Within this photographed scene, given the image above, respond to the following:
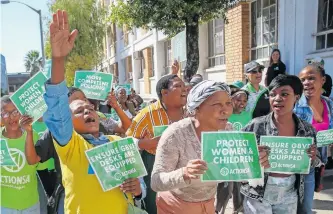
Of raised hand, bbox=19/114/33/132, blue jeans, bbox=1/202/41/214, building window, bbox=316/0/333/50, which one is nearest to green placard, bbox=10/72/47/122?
raised hand, bbox=19/114/33/132

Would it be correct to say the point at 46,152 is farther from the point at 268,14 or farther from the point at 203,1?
the point at 268,14

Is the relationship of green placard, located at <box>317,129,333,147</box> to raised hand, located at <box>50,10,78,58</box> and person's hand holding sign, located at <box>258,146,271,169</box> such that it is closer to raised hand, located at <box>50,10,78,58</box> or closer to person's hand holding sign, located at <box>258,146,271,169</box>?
person's hand holding sign, located at <box>258,146,271,169</box>

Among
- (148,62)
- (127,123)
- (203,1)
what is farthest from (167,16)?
(148,62)

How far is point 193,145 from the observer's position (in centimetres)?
187

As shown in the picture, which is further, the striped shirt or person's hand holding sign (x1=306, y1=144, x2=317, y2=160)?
the striped shirt

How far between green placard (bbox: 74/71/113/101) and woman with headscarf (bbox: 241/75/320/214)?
1.94 metres

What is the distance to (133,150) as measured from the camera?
1.92m

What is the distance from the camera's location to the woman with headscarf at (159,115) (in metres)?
2.89

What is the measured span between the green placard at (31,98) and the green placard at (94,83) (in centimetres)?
101

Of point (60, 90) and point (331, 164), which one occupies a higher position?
point (60, 90)

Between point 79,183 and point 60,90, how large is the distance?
1.79ft

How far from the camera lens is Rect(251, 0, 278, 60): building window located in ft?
26.1

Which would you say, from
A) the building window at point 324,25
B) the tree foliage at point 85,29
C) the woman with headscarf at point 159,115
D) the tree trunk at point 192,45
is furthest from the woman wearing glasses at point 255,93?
the tree foliage at point 85,29

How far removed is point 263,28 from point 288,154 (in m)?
6.90
